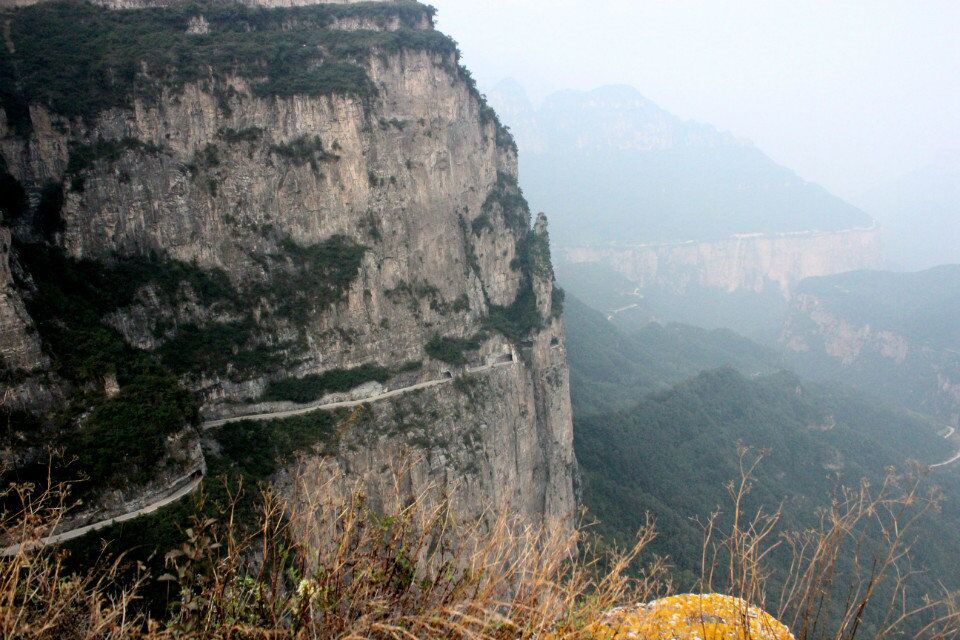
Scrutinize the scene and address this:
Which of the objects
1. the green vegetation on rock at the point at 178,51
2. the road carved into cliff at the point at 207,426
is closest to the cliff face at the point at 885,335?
the road carved into cliff at the point at 207,426

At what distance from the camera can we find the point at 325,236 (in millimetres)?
32812

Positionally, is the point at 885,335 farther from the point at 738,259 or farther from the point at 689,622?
the point at 689,622

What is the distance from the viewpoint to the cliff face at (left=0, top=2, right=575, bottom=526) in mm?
27594

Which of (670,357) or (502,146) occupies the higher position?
(502,146)

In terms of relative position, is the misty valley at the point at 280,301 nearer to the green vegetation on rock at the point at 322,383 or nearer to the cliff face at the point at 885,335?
the green vegetation on rock at the point at 322,383

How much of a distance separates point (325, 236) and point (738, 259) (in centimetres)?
15677

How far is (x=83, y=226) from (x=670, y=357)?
84738 mm

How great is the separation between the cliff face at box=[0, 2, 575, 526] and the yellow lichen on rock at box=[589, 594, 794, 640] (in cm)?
2092

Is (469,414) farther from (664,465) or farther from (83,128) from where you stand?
(664,465)

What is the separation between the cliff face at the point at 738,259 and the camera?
164 metres

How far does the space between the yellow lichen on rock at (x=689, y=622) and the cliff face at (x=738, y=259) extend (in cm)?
16424

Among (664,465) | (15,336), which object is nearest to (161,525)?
(15,336)

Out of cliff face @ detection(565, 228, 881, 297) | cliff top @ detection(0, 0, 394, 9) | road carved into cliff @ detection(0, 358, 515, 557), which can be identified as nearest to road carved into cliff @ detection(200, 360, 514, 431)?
road carved into cliff @ detection(0, 358, 515, 557)

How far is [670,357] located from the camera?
9600 cm
